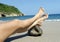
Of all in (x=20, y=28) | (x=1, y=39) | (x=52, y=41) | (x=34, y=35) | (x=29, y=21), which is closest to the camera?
(x=1, y=39)

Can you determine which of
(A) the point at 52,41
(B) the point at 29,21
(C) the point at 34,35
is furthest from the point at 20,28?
(C) the point at 34,35

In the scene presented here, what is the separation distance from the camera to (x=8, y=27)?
2.60 metres

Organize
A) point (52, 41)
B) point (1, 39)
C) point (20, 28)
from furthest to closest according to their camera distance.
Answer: point (52, 41) < point (20, 28) < point (1, 39)

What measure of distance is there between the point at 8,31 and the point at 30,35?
288cm

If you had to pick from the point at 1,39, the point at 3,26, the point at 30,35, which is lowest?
the point at 30,35

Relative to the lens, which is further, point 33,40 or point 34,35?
point 34,35

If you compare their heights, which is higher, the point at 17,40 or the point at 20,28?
the point at 20,28

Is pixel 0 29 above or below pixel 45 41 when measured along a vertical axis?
above

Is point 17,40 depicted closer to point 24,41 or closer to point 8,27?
point 24,41

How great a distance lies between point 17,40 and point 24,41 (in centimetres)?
19

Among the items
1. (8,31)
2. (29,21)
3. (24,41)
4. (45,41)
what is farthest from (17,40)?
(8,31)

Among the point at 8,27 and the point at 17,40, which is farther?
the point at 17,40

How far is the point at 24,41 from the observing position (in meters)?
4.69

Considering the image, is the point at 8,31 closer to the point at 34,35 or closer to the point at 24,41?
the point at 24,41
